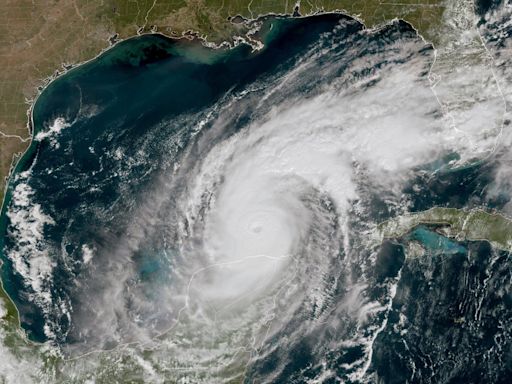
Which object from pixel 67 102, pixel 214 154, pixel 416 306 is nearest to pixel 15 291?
pixel 67 102

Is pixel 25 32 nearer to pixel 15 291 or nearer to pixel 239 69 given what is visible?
pixel 239 69

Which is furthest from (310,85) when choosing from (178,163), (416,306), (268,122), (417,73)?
(416,306)

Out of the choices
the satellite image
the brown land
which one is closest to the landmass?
the satellite image

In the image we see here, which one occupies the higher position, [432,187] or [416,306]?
[432,187]

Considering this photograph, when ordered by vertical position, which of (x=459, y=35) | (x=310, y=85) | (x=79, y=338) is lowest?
(x=79, y=338)

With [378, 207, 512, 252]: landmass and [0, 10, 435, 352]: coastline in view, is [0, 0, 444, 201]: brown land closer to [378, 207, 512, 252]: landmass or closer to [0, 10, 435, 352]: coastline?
[0, 10, 435, 352]: coastline

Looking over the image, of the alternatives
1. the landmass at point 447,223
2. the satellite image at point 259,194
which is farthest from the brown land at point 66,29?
the landmass at point 447,223

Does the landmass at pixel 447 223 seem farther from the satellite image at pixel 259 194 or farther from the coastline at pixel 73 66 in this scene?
the coastline at pixel 73 66
